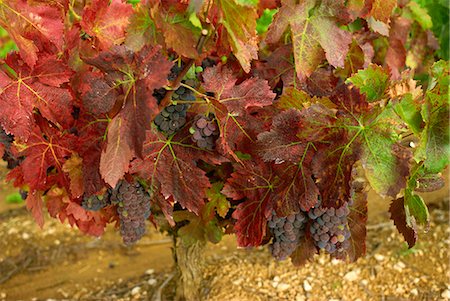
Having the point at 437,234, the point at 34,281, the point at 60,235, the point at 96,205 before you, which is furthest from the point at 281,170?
the point at 60,235

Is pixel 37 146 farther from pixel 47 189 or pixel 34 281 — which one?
pixel 34 281

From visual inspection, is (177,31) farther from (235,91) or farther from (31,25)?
(31,25)

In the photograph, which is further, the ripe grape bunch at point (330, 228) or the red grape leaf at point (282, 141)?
the ripe grape bunch at point (330, 228)

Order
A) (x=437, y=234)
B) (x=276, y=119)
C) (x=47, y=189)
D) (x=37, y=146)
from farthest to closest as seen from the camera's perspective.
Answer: (x=437, y=234) → (x=47, y=189) → (x=37, y=146) → (x=276, y=119)

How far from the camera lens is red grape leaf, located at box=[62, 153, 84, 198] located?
1202mm

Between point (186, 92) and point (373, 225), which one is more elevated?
point (186, 92)

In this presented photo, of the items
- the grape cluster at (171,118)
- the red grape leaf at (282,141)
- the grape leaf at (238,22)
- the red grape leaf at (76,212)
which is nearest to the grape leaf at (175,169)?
the grape cluster at (171,118)

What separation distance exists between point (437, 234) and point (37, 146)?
1.76 m

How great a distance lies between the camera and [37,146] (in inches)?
47.7

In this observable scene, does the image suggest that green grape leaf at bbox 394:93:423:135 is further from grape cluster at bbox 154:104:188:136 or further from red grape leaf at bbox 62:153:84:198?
red grape leaf at bbox 62:153:84:198

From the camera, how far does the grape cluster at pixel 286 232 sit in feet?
4.07

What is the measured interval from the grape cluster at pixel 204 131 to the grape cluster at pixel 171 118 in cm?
3

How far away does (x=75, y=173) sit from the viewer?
3.97 feet

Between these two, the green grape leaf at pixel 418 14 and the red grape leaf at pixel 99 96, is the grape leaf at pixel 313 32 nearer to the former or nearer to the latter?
the red grape leaf at pixel 99 96
